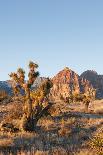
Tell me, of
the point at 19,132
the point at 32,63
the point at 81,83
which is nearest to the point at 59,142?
the point at 19,132

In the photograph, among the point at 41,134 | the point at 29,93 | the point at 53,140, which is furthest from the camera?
the point at 29,93

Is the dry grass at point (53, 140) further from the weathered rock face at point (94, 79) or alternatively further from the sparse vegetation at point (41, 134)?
the weathered rock face at point (94, 79)

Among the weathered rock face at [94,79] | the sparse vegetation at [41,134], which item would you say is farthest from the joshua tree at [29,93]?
the weathered rock face at [94,79]

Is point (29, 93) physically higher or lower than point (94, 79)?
lower

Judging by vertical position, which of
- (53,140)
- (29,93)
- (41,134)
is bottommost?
(53,140)

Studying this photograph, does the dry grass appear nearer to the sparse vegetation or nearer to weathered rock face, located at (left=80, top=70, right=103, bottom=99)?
the sparse vegetation

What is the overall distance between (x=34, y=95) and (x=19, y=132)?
394 cm

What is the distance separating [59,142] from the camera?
58.9 ft

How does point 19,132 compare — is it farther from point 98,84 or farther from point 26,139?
point 98,84

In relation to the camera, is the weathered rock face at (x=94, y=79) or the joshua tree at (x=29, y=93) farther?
the weathered rock face at (x=94, y=79)

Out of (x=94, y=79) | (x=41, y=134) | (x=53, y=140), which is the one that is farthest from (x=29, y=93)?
(x=94, y=79)

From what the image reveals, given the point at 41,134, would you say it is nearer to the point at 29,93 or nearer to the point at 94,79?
the point at 29,93

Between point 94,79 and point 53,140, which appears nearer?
point 53,140

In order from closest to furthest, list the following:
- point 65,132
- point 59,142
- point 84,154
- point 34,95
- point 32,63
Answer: point 84,154
point 59,142
point 65,132
point 32,63
point 34,95
